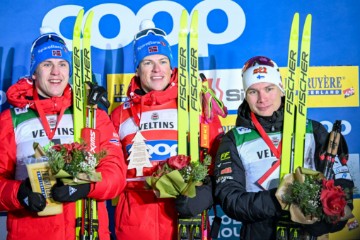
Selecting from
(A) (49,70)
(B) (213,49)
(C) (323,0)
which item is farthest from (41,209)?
(C) (323,0)

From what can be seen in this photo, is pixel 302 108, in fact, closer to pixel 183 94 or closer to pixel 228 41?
pixel 183 94

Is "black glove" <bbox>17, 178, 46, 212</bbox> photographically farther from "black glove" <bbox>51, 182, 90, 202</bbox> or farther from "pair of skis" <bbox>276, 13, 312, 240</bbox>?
"pair of skis" <bbox>276, 13, 312, 240</bbox>

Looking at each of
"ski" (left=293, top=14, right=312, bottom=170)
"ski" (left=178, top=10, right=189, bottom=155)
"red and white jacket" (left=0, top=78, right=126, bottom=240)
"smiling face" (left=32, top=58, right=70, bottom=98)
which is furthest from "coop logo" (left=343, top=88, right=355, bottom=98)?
"smiling face" (left=32, top=58, right=70, bottom=98)

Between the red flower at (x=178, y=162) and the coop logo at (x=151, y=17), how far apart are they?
1.35m

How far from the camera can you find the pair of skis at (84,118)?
2908 millimetres

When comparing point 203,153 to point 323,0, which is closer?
point 203,153

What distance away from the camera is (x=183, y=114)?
3.16m

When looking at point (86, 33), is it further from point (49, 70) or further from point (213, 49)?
point (213, 49)

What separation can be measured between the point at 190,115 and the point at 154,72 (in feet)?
1.16

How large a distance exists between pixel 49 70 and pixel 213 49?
1408 mm

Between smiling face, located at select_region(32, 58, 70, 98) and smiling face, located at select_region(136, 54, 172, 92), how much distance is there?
0.47 metres

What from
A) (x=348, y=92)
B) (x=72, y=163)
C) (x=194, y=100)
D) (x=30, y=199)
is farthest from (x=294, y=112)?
(x=30, y=199)

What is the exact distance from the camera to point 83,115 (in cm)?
307

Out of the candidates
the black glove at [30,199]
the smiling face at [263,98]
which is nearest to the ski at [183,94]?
the smiling face at [263,98]
